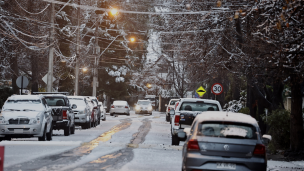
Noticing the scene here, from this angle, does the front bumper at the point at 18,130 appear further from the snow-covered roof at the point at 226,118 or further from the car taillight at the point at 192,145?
the car taillight at the point at 192,145

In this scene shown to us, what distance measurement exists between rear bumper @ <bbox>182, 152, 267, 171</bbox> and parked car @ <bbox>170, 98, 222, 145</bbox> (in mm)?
8361

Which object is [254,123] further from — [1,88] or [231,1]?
[1,88]

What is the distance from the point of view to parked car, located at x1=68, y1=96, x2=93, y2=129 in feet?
90.9

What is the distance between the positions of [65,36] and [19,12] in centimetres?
1769

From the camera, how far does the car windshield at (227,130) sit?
9.47 metres

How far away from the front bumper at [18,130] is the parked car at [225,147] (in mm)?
10138

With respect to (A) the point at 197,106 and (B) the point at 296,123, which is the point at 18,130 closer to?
(A) the point at 197,106

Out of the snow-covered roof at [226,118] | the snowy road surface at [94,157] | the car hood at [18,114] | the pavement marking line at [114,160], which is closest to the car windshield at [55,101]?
the car hood at [18,114]

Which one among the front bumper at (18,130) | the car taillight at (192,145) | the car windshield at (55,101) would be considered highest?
the car windshield at (55,101)

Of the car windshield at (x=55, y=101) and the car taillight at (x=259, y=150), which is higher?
the car windshield at (x=55, y=101)

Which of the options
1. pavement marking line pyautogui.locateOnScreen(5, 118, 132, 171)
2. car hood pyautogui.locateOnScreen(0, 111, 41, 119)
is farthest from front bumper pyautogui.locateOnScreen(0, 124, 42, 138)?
pavement marking line pyautogui.locateOnScreen(5, 118, 132, 171)

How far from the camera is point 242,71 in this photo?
21.0m

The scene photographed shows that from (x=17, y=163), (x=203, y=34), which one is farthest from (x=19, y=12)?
(x=17, y=163)

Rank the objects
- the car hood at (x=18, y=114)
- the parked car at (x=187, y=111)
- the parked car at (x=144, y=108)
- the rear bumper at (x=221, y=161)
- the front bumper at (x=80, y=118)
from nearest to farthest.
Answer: the rear bumper at (x=221, y=161), the parked car at (x=187, y=111), the car hood at (x=18, y=114), the front bumper at (x=80, y=118), the parked car at (x=144, y=108)
